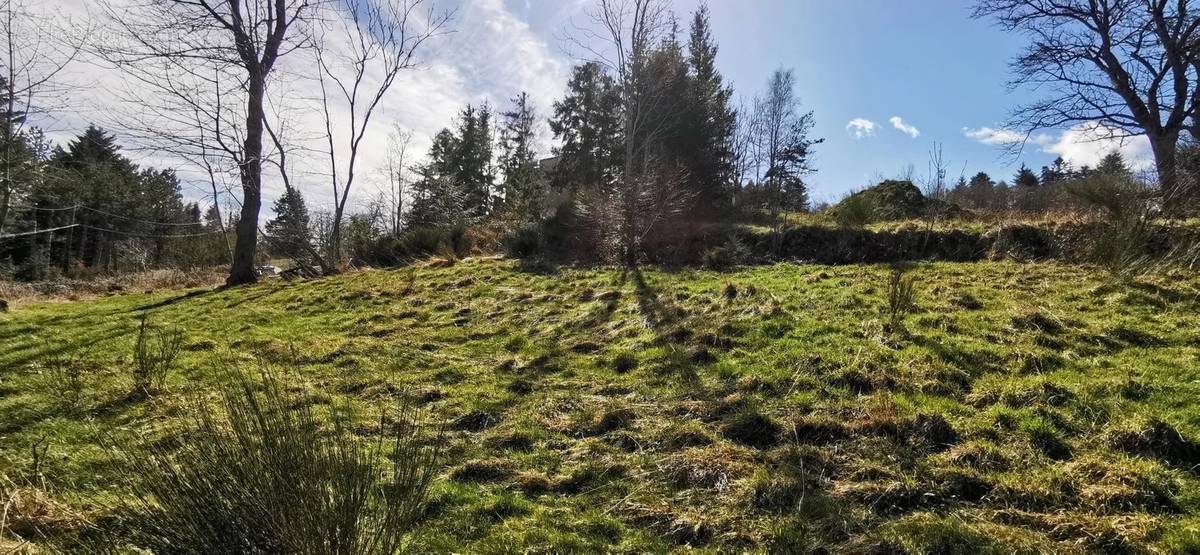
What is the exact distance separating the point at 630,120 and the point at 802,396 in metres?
11.0

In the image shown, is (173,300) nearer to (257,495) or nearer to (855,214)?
(257,495)

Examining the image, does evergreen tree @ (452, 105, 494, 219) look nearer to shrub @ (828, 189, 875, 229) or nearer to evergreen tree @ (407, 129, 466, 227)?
evergreen tree @ (407, 129, 466, 227)

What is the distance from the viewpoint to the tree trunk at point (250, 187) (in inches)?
532

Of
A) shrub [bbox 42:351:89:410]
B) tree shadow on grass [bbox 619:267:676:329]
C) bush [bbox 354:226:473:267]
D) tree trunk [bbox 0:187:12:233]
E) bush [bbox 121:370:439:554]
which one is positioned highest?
tree trunk [bbox 0:187:12:233]

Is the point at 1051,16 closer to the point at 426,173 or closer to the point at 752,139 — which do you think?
the point at 752,139

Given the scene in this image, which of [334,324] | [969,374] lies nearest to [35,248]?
[334,324]

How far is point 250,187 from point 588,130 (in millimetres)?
15961

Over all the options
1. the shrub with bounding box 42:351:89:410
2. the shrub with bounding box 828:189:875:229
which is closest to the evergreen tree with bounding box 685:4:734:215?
the shrub with bounding box 828:189:875:229

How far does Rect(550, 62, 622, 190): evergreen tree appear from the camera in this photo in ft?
78.3

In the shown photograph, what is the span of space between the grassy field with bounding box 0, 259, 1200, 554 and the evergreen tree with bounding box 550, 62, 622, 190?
641 inches

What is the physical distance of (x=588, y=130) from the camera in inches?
1034

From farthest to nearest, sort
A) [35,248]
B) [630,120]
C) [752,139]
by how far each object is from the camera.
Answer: [752,139]
[35,248]
[630,120]

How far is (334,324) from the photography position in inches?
343

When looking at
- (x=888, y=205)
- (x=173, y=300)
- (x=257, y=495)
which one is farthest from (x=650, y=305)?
(x=173, y=300)
